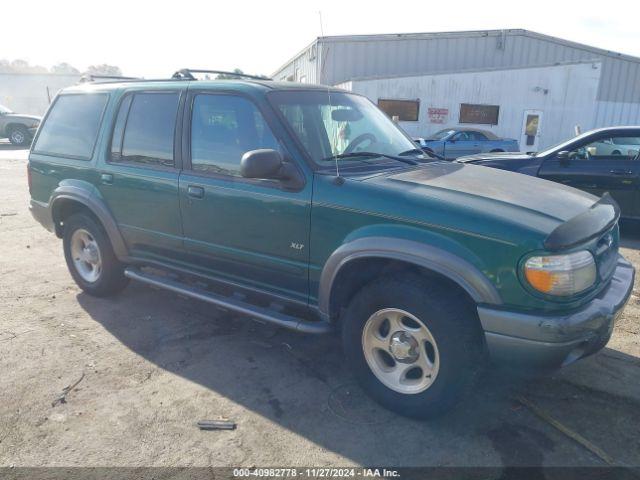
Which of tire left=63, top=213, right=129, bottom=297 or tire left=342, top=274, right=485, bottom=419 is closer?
tire left=342, top=274, right=485, bottom=419

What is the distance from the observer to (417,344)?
2838 mm

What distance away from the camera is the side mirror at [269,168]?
2.90 metres

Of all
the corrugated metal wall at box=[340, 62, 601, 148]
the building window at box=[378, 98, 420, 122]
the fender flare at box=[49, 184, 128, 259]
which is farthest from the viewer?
the corrugated metal wall at box=[340, 62, 601, 148]

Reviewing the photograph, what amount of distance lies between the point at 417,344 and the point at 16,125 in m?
23.4

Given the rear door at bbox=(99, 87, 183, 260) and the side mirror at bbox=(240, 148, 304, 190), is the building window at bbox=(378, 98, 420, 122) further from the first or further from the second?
the side mirror at bbox=(240, 148, 304, 190)

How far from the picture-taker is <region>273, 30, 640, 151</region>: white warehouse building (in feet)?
61.9

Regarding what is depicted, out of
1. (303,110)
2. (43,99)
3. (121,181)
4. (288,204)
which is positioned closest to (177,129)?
(121,181)

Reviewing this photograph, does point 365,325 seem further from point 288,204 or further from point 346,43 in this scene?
point 346,43

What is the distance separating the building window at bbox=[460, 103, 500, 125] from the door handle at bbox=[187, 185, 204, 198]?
58.0 ft

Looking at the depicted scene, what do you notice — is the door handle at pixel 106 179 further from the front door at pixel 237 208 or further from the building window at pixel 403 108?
the building window at pixel 403 108

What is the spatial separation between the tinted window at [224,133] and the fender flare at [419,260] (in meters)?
0.92

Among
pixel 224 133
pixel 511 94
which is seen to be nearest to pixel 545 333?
pixel 224 133

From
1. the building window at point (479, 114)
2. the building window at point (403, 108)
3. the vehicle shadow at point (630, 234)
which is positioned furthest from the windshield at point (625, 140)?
the building window at point (479, 114)

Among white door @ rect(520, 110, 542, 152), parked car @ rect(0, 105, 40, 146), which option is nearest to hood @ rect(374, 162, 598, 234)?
white door @ rect(520, 110, 542, 152)
